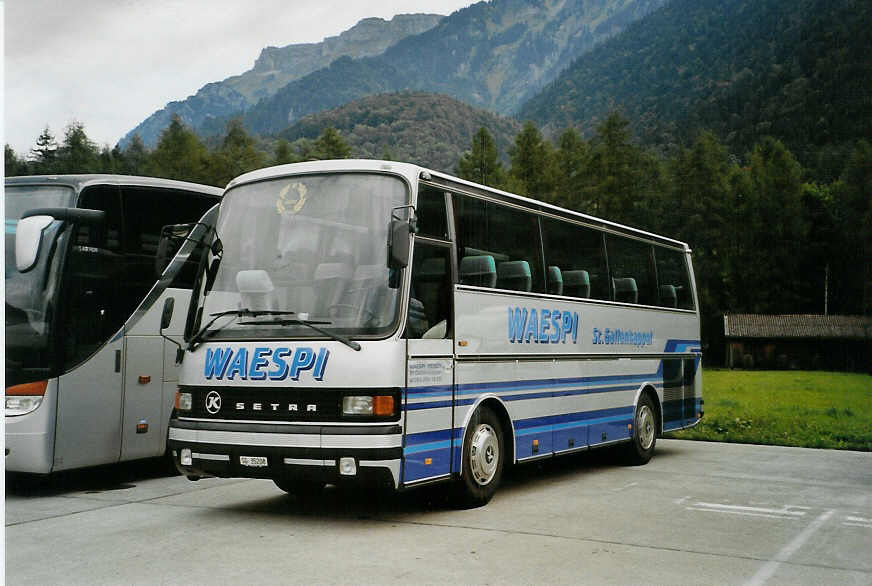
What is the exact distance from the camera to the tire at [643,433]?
1381 cm

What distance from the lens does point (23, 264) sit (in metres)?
9.95

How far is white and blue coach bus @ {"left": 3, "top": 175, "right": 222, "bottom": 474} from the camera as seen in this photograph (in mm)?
10289

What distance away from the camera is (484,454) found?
31.9 feet

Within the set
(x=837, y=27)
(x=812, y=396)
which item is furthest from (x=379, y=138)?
(x=812, y=396)

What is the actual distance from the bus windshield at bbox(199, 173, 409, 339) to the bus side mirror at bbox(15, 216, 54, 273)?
209 cm

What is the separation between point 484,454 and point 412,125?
13288cm

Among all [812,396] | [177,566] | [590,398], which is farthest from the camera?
[812,396]

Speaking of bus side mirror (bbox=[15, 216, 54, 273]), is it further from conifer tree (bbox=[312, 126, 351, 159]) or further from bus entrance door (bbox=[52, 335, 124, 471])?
conifer tree (bbox=[312, 126, 351, 159])

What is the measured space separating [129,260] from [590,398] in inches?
233

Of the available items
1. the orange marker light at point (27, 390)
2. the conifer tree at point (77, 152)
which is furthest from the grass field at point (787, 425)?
the conifer tree at point (77, 152)

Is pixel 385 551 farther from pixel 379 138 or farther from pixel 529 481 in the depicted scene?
pixel 379 138

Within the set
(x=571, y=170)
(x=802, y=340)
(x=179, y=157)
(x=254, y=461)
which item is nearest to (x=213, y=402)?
(x=254, y=461)

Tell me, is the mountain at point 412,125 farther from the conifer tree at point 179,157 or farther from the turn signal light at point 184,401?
the turn signal light at point 184,401

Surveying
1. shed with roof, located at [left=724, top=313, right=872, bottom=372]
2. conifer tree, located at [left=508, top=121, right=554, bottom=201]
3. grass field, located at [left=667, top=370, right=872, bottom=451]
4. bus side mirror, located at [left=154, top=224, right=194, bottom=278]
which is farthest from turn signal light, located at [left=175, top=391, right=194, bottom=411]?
shed with roof, located at [left=724, top=313, right=872, bottom=372]
